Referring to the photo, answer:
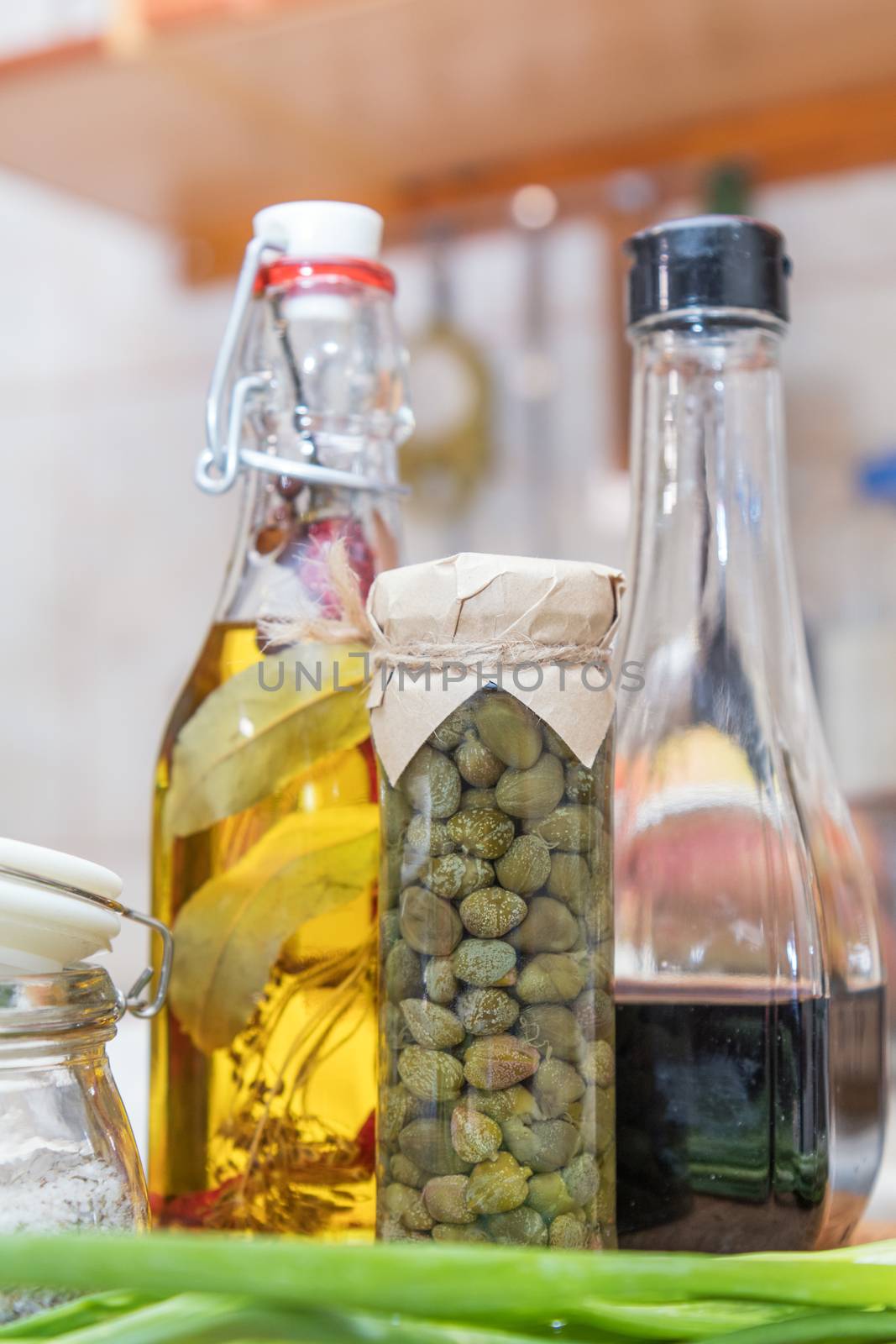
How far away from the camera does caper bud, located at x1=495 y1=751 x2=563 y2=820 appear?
0.97 ft

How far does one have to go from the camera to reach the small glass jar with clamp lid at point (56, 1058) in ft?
0.88

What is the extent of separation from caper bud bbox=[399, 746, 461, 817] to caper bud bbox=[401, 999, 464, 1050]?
41 millimetres

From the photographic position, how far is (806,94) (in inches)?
39.9

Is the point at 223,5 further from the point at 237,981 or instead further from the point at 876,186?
the point at 237,981

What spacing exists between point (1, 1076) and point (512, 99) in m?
0.90

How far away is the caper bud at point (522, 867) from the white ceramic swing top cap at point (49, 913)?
3.1 inches

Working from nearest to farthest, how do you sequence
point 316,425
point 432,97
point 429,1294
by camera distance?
point 429,1294
point 316,425
point 432,97

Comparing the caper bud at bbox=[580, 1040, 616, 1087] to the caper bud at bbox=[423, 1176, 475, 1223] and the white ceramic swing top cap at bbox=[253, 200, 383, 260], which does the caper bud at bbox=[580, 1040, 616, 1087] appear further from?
the white ceramic swing top cap at bbox=[253, 200, 383, 260]

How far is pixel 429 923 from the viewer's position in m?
0.30

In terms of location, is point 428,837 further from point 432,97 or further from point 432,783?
point 432,97

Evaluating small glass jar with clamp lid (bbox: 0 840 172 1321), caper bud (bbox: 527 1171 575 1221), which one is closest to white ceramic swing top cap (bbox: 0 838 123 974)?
small glass jar with clamp lid (bbox: 0 840 172 1321)

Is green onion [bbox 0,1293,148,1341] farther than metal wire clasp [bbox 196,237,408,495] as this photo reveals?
No

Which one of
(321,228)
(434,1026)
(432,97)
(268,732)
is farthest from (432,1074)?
(432,97)

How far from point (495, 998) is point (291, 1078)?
10cm
